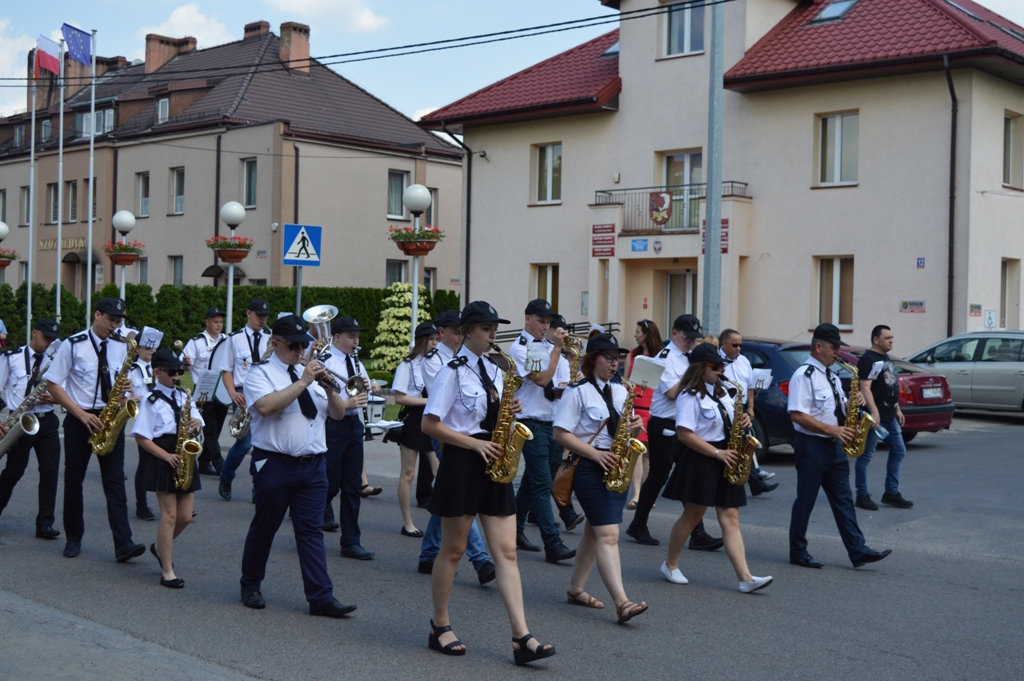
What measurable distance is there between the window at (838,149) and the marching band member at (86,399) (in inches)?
741

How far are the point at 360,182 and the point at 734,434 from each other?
33274 mm

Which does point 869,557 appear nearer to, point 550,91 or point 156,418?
point 156,418

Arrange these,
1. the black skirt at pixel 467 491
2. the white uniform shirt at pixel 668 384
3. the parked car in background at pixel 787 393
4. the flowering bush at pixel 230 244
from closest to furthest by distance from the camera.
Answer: the black skirt at pixel 467 491, the white uniform shirt at pixel 668 384, the parked car in background at pixel 787 393, the flowering bush at pixel 230 244

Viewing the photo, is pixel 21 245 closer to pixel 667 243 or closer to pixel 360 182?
pixel 360 182

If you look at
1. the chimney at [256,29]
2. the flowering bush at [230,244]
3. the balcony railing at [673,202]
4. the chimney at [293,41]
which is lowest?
the flowering bush at [230,244]

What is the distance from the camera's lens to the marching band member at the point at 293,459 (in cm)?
683

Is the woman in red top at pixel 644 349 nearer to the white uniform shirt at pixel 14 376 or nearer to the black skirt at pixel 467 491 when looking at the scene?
the black skirt at pixel 467 491

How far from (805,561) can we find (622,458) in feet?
8.51

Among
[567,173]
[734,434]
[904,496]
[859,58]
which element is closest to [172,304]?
[567,173]

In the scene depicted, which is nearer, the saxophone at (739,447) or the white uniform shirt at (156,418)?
the saxophone at (739,447)

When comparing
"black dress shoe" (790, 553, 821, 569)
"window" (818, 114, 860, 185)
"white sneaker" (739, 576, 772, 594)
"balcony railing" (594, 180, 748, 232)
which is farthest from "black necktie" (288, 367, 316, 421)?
"balcony railing" (594, 180, 748, 232)

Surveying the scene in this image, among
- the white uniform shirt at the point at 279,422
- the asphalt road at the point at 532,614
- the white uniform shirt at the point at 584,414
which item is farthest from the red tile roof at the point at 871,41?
the white uniform shirt at the point at 279,422

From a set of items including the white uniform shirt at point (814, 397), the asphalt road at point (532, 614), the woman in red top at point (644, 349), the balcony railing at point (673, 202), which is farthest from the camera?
the balcony railing at point (673, 202)

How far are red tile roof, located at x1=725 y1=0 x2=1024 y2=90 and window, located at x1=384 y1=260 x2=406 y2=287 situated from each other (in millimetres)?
18479
